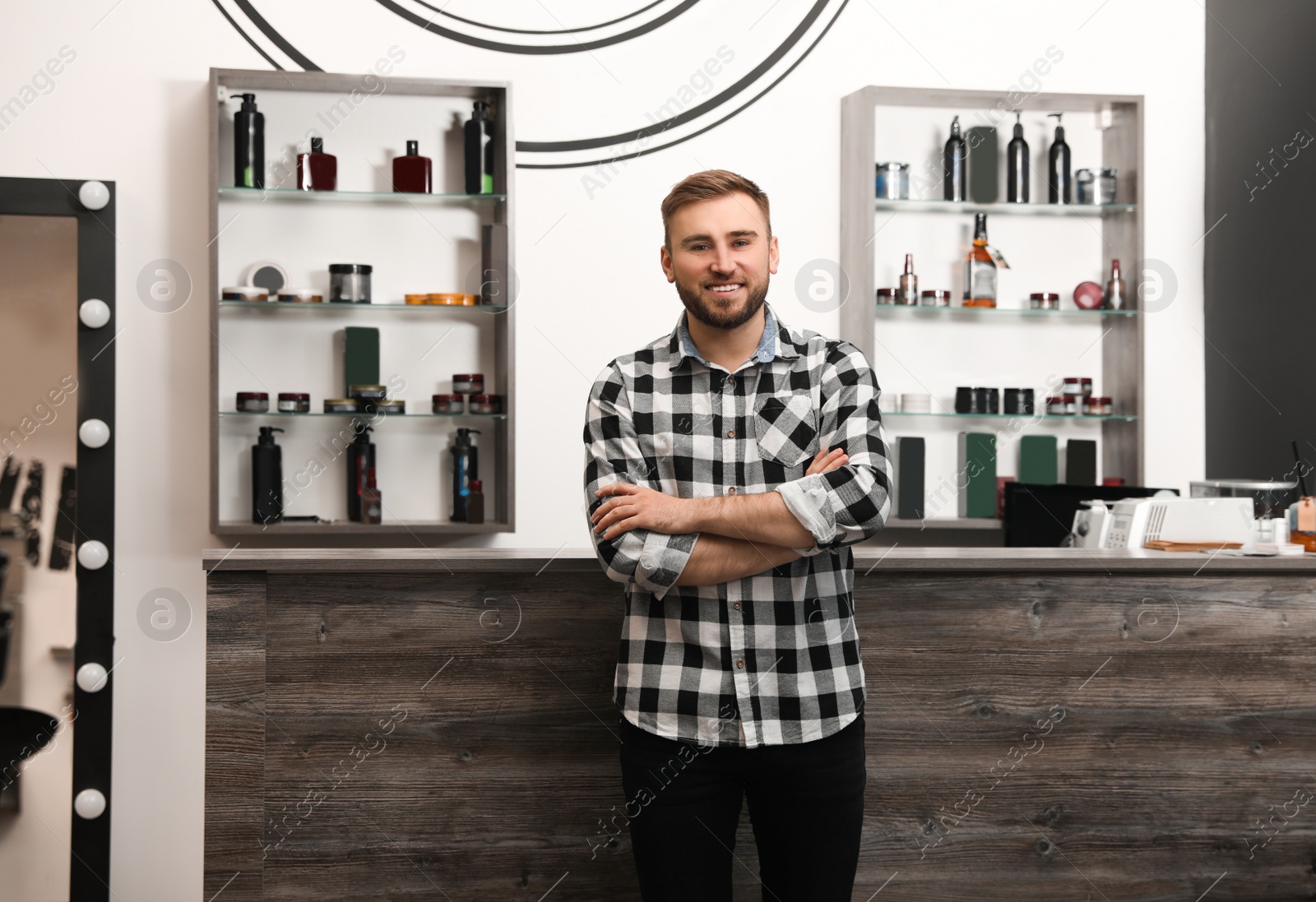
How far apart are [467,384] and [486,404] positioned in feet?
0.28

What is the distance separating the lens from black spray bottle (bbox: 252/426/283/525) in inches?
114

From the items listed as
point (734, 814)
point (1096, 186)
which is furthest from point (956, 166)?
point (734, 814)

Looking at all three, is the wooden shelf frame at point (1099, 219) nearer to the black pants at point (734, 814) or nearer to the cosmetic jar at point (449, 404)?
the cosmetic jar at point (449, 404)

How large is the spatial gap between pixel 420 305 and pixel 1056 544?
6.12 ft

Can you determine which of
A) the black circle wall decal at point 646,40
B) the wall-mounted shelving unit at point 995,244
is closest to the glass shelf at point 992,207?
the wall-mounted shelving unit at point 995,244

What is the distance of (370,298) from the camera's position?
2.97 meters

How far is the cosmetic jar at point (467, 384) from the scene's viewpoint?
2.99 m

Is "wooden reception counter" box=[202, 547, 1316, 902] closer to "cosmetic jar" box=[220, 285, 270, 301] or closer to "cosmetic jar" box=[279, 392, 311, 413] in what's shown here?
"cosmetic jar" box=[279, 392, 311, 413]

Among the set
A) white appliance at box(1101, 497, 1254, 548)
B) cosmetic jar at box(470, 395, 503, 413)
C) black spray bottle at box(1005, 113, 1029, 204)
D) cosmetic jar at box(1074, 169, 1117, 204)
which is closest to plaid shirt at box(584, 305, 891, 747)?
white appliance at box(1101, 497, 1254, 548)

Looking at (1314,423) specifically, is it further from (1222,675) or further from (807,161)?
(807,161)

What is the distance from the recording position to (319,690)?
1.82m

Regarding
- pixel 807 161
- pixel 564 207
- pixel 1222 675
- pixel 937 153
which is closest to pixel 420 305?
pixel 564 207

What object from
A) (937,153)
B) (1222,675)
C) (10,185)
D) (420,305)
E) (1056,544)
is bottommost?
(1222,675)

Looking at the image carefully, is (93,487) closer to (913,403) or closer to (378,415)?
(378,415)
